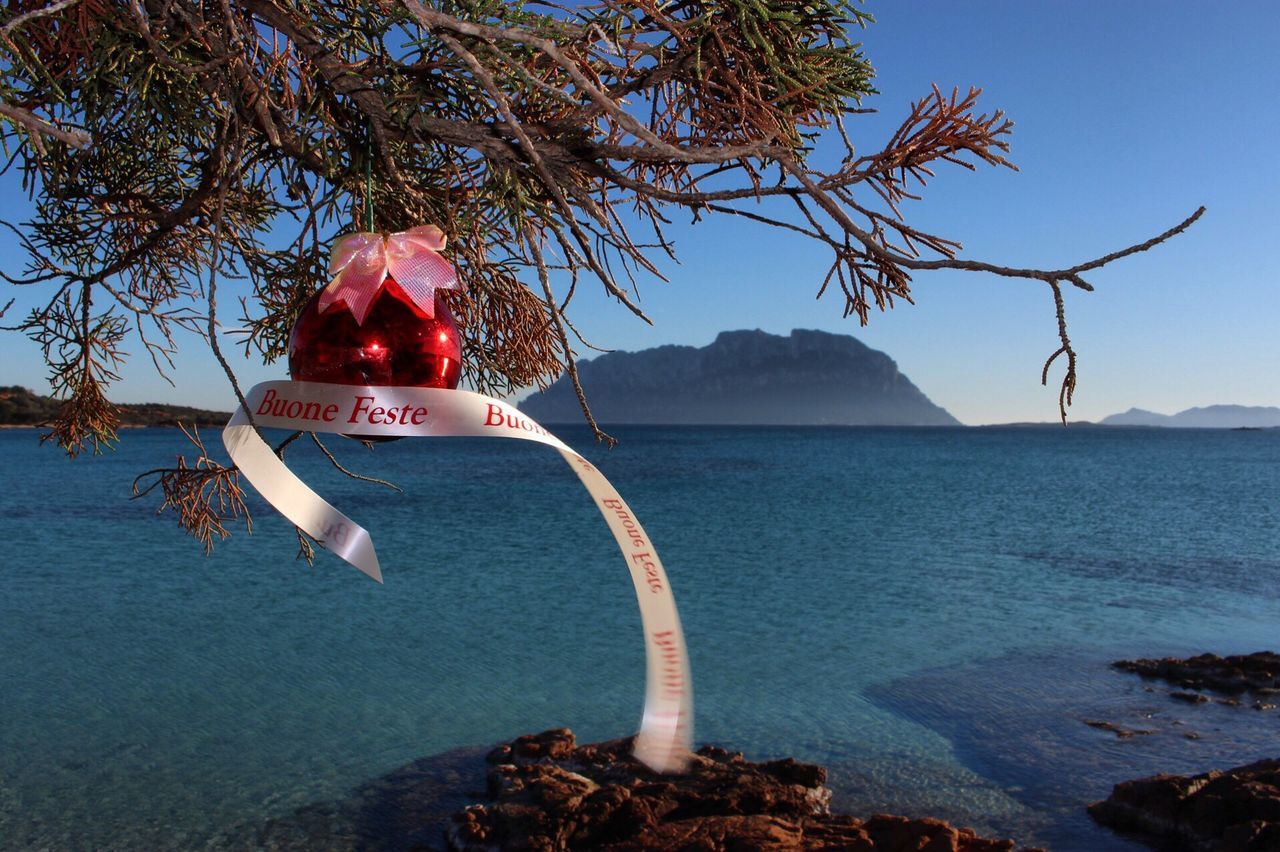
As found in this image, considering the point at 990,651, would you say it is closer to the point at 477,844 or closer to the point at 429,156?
the point at 477,844

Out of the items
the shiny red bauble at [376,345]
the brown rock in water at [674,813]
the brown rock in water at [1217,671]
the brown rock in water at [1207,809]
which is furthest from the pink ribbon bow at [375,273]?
the brown rock in water at [1217,671]

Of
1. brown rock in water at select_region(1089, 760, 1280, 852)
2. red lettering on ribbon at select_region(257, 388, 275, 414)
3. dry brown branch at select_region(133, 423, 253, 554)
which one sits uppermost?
red lettering on ribbon at select_region(257, 388, 275, 414)

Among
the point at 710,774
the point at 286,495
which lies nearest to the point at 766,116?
the point at 286,495

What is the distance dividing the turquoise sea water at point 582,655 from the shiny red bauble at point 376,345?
7.99 meters

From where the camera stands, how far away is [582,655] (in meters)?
14.3

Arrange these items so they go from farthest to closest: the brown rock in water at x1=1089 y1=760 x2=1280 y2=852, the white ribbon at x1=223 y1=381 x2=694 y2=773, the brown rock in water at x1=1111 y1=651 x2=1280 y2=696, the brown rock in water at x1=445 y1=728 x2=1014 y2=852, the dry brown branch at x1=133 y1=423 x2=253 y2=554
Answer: the brown rock in water at x1=1111 y1=651 x2=1280 y2=696
the brown rock in water at x1=1089 y1=760 x2=1280 y2=852
the brown rock in water at x1=445 y1=728 x2=1014 y2=852
the dry brown branch at x1=133 y1=423 x2=253 y2=554
the white ribbon at x1=223 y1=381 x2=694 y2=773

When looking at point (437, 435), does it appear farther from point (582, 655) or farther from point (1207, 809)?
point (582, 655)

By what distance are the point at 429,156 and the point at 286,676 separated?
40.5 ft

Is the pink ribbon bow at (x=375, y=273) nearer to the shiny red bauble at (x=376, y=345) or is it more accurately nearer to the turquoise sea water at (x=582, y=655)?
the shiny red bauble at (x=376, y=345)

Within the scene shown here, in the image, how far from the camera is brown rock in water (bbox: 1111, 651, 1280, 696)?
12.5 m

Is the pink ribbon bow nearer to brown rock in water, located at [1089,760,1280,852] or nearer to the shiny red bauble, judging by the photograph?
the shiny red bauble

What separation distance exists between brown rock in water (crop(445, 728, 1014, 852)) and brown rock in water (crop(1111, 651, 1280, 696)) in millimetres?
7535

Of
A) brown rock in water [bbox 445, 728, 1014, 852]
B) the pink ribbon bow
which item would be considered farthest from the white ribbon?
brown rock in water [bbox 445, 728, 1014, 852]

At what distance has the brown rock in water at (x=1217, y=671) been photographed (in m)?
12.5
